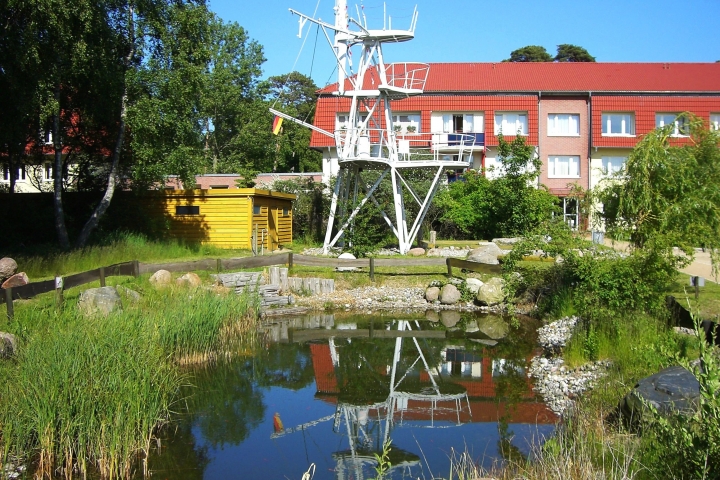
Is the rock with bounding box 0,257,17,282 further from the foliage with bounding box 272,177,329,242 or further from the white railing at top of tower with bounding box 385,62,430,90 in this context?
the foliage with bounding box 272,177,329,242

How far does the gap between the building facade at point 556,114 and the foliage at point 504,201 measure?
24.0 feet

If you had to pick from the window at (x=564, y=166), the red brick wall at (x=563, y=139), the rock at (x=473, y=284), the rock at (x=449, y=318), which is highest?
the red brick wall at (x=563, y=139)

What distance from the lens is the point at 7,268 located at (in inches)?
686

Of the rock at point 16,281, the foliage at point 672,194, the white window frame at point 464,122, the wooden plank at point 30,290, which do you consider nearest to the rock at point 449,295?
the foliage at point 672,194

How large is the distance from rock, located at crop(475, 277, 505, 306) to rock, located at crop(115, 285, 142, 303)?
32.6 feet

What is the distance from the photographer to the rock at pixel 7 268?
1725 centimetres

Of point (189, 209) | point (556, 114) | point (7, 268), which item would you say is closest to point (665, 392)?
point (7, 268)

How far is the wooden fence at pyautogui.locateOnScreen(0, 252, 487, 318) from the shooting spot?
47.4 feet

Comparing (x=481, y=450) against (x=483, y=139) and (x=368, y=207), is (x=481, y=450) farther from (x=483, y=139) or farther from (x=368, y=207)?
(x=483, y=139)

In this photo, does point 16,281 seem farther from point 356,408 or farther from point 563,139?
point 563,139

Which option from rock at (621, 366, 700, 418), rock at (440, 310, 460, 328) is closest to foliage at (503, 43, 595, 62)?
rock at (440, 310, 460, 328)

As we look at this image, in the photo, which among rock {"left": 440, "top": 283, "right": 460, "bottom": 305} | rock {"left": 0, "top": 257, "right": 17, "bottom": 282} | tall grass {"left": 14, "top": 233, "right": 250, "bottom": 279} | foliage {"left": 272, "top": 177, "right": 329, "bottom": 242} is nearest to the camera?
rock {"left": 0, "top": 257, "right": 17, "bottom": 282}

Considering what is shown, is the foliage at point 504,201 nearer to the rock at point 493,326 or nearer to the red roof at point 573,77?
the red roof at point 573,77

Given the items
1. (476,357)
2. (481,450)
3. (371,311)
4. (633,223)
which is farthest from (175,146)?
(481,450)
